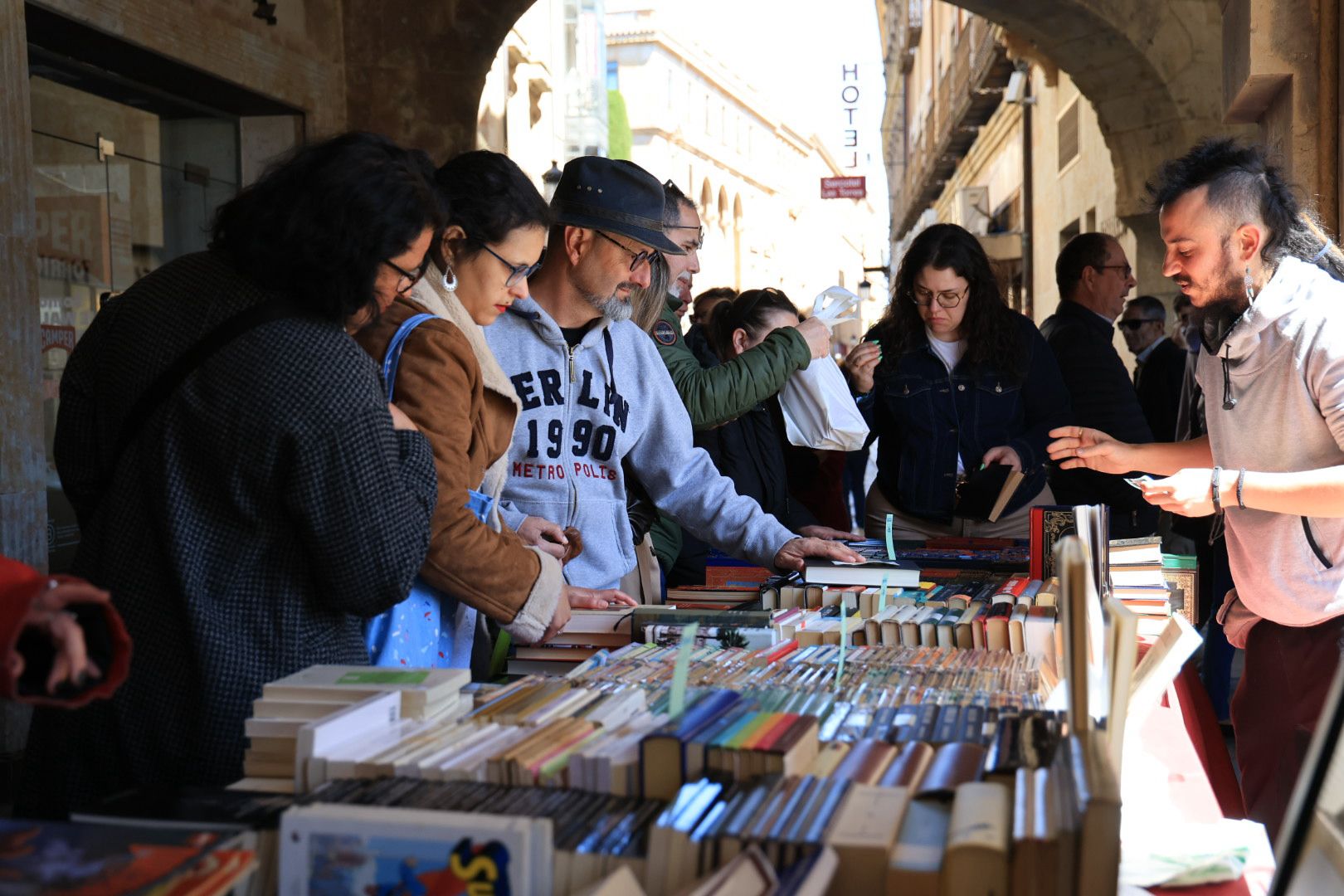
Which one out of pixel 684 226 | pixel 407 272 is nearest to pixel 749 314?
pixel 684 226

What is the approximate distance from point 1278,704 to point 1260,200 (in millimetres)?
1168

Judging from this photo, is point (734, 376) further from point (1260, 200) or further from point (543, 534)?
point (1260, 200)

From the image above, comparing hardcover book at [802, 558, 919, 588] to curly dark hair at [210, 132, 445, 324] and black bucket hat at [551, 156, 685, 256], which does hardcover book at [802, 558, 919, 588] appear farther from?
curly dark hair at [210, 132, 445, 324]

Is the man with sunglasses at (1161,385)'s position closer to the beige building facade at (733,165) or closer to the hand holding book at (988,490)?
the hand holding book at (988,490)

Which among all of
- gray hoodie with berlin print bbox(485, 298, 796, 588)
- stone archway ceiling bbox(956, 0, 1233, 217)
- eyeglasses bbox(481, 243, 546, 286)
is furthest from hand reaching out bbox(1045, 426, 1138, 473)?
stone archway ceiling bbox(956, 0, 1233, 217)

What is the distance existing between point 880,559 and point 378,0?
16.0 ft

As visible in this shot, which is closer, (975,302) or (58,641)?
(58,641)

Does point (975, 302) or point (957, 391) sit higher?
point (975, 302)

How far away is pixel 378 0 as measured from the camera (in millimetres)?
6668

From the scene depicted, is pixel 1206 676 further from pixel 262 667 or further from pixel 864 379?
pixel 262 667

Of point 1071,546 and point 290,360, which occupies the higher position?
point 290,360

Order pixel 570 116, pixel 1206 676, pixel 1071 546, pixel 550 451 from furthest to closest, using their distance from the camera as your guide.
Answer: pixel 570 116, pixel 1206 676, pixel 550 451, pixel 1071 546

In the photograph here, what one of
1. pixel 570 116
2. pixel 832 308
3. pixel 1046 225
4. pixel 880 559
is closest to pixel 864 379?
pixel 832 308

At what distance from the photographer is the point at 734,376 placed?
3873mm
